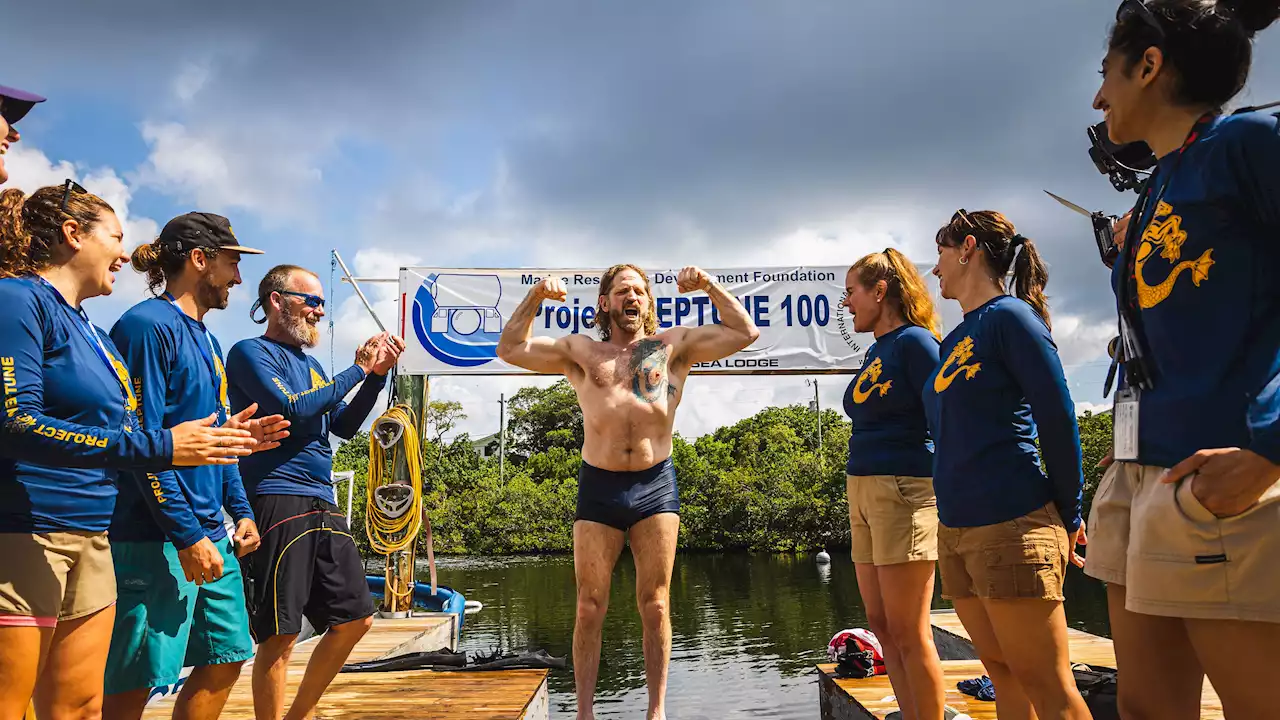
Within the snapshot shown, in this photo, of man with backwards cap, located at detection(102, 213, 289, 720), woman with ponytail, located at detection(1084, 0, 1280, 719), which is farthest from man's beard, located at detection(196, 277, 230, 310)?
woman with ponytail, located at detection(1084, 0, 1280, 719)

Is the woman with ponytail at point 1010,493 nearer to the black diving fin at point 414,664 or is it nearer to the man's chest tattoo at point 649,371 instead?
the man's chest tattoo at point 649,371

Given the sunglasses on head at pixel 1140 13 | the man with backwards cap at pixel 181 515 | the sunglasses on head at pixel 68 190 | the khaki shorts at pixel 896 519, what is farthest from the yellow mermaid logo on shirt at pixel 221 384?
the sunglasses on head at pixel 1140 13

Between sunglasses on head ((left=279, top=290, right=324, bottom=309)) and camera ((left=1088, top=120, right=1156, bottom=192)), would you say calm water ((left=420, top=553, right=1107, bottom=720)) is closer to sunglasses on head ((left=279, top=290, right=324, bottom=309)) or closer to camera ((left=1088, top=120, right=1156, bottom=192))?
sunglasses on head ((left=279, top=290, right=324, bottom=309))

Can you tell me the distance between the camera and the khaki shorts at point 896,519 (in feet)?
10.3

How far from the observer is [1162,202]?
1571 mm

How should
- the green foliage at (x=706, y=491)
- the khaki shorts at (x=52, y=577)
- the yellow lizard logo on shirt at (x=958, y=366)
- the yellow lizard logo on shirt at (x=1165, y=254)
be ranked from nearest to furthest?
1. the yellow lizard logo on shirt at (x=1165, y=254)
2. the khaki shorts at (x=52, y=577)
3. the yellow lizard logo on shirt at (x=958, y=366)
4. the green foliage at (x=706, y=491)

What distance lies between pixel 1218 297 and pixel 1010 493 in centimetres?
110

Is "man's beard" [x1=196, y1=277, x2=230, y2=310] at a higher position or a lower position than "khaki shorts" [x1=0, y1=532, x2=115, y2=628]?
higher

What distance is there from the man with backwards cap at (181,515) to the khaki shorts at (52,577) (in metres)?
0.27

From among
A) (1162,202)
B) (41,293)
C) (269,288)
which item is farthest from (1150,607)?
(269,288)

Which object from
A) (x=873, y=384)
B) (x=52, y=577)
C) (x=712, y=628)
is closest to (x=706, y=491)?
(x=712, y=628)

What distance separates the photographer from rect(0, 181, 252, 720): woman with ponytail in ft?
6.41

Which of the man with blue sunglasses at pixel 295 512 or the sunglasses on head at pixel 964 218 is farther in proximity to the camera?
the man with blue sunglasses at pixel 295 512

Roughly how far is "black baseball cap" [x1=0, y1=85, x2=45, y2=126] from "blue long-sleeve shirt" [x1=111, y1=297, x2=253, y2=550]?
2.12ft
